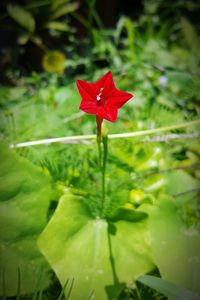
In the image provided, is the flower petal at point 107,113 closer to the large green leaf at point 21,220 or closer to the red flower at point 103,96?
the red flower at point 103,96

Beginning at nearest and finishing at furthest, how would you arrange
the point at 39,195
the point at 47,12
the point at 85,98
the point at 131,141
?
1. the point at 85,98
2. the point at 39,195
3. the point at 131,141
4. the point at 47,12

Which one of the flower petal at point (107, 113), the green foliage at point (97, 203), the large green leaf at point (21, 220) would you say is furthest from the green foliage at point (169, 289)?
the flower petal at point (107, 113)

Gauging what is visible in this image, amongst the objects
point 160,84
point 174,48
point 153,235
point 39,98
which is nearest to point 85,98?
point 153,235

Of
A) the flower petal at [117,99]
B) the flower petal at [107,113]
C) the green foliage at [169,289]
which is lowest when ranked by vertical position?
the green foliage at [169,289]

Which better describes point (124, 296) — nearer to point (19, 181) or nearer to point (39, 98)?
point (19, 181)

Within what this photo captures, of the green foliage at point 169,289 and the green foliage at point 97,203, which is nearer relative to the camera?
the green foliage at point 169,289

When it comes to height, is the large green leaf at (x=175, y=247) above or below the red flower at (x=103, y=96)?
below
